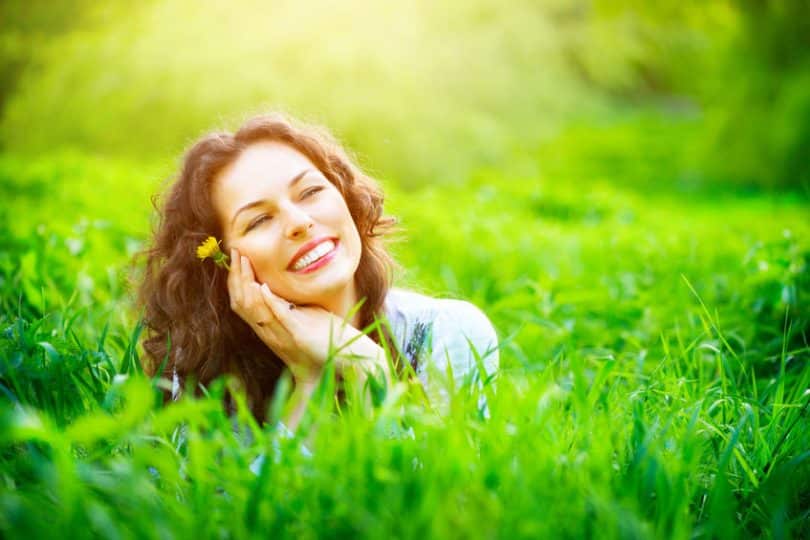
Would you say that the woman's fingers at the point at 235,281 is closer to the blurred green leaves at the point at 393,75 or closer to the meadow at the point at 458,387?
the meadow at the point at 458,387

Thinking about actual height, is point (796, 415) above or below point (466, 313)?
below

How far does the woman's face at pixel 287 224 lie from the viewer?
188cm

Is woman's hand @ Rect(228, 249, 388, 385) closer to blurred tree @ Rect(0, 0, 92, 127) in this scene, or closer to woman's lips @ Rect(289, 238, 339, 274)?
woman's lips @ Rect(289, 238, 339, 274)

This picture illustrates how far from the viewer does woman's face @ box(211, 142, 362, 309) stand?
1.88m

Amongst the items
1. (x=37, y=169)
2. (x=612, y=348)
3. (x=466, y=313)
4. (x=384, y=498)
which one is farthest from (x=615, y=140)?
(x=384, y=498)

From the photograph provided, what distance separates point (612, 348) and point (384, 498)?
181 centimetres

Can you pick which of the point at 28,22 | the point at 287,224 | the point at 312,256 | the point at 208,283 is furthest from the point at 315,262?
the point at 28,22

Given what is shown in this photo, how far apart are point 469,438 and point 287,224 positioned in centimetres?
75

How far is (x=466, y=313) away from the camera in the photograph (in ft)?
6.73

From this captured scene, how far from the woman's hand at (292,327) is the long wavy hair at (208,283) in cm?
17

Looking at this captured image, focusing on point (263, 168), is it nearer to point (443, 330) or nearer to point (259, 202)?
point (259, 202)

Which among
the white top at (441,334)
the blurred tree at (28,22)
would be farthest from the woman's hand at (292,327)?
the blurred tree at (28,22)

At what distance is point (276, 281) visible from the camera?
1913mm

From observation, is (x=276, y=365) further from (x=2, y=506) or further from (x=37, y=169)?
(x=37, y=169)
